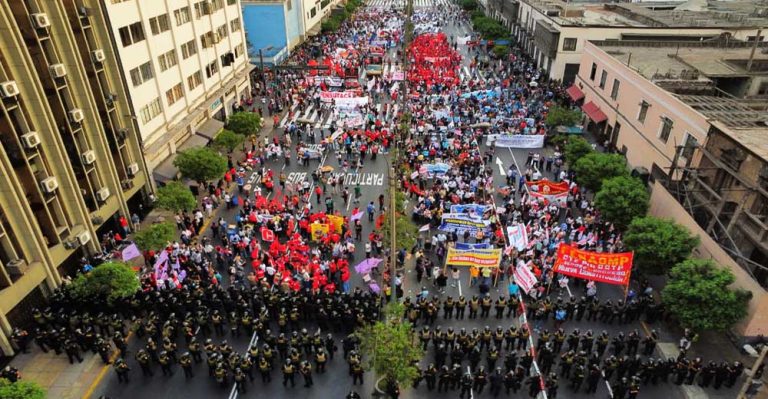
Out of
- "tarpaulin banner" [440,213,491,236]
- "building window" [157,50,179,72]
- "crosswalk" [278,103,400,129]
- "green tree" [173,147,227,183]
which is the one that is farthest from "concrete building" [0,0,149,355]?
"tarpaulin banner" [440,213,491,236]

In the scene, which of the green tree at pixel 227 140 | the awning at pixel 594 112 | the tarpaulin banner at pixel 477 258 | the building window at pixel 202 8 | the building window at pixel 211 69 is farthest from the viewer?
the building window at pixel 211 69

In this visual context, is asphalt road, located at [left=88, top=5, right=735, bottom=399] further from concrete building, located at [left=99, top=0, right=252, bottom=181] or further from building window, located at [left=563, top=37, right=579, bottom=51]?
building window, located at [left=563, top=37, right=579, bottom=51]

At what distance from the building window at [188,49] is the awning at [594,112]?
1360 inches

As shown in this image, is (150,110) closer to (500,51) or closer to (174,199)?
(174,199)

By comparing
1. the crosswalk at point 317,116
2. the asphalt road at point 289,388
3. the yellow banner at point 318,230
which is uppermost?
the yellow banner at point 318,230

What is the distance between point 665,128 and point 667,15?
3860 cm

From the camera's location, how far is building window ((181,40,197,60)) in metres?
39.7

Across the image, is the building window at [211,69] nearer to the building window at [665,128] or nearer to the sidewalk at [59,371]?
the sidewalk at [59,371]

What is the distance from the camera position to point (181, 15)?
129 feet

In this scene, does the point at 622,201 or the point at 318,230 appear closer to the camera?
the point at 622,201

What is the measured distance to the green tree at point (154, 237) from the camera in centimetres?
2561

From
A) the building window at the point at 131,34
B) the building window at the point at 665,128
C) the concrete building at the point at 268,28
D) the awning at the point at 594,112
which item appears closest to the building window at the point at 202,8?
the building window at the point at 131,34

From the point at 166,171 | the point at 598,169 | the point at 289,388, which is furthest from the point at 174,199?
the point at 598,169

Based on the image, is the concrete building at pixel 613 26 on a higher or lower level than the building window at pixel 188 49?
lower
